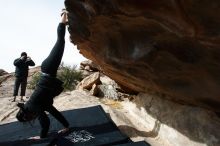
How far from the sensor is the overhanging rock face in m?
4.35

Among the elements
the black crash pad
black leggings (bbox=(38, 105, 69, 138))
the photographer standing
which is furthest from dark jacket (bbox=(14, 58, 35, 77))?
black leggings (bbox=(38, 105, 69, 138))

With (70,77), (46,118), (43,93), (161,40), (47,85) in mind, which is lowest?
(70,77)

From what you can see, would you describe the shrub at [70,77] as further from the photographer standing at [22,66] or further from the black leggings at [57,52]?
the black leggings at [57,52]

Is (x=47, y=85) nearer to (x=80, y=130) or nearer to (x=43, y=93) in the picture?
(x=43, y=93)

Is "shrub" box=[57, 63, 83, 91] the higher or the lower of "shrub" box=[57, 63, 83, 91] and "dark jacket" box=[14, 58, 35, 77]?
the lower

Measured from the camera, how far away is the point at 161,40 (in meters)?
5.27

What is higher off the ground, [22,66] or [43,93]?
[43,93]

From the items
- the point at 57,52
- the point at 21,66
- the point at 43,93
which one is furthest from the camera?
the point at 21,66

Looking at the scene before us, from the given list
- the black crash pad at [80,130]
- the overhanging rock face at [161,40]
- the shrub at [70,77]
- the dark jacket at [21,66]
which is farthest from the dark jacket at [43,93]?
the shrub at [70,77]

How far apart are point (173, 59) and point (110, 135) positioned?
2.36 meters

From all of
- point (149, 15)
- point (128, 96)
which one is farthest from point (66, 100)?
point (149, 15)

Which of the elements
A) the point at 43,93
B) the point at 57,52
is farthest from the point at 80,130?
the point at 57,52

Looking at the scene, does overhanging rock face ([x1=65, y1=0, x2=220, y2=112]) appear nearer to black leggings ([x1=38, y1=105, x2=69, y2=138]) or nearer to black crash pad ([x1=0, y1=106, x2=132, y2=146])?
black crash pad ([x1=0, y1=106, x2=132, y2=146])

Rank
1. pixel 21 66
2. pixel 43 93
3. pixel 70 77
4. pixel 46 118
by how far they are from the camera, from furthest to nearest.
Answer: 1. pixel 70 77
2. pixel 21 66
3. pixel 46 118
4. pixel 43 93
